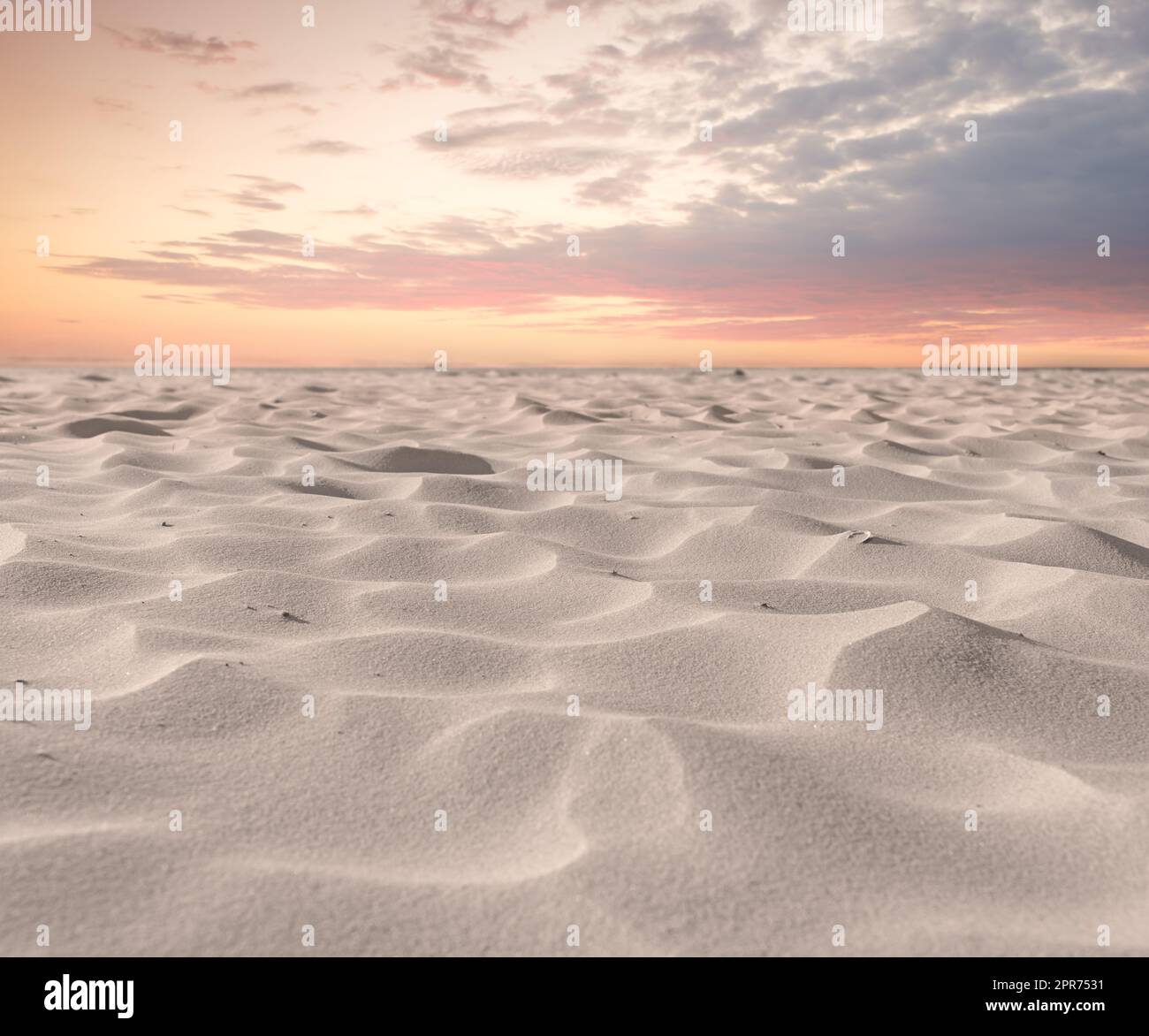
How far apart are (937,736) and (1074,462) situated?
405 centimetres

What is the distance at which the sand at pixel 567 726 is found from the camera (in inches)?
52.2

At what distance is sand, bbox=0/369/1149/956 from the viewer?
1.33m

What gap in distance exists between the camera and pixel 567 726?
5.95 feet

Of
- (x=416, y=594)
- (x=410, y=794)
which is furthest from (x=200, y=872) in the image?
(x=416, y=594)

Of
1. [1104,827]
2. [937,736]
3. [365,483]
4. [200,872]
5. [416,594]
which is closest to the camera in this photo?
[200,872]

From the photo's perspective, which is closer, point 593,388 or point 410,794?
point 410,794
